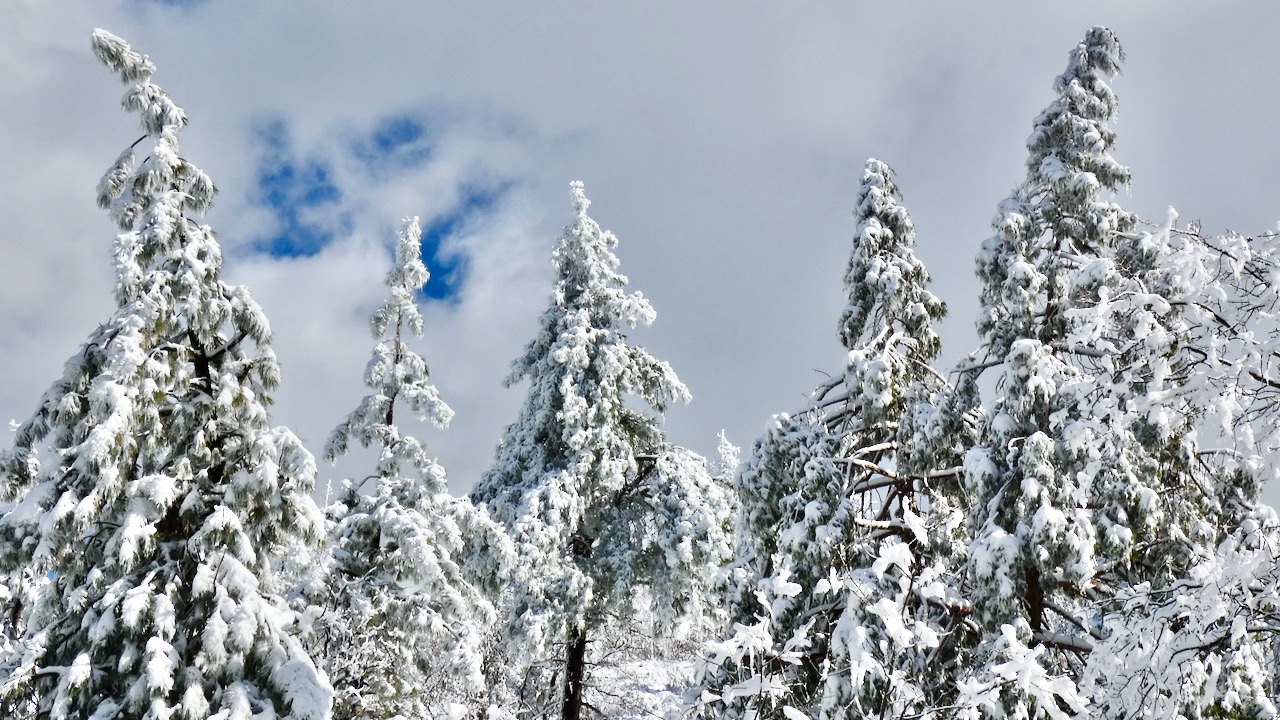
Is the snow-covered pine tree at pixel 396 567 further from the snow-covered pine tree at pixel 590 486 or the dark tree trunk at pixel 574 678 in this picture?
the dark tree trunk at pixel 574 678

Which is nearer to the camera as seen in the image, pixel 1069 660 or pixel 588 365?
pixel 1069 660

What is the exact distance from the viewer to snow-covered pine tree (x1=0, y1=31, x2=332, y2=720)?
880cm

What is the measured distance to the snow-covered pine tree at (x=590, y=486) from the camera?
55.7 feet

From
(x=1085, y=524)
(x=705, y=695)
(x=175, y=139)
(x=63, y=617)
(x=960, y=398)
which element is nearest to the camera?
(x=705, y=695)

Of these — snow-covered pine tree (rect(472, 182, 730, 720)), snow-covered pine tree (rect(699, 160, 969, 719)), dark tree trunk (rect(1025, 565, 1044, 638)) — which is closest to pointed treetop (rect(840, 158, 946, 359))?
snow-covered pine tree (rect(699, 160, 969, 719))

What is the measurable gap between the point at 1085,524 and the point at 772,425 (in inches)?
150

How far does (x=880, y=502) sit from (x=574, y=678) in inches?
376

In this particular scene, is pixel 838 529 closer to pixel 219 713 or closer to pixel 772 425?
pixel 772 425

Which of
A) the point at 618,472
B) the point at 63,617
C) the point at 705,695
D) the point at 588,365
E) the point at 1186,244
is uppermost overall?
the point at 588,365

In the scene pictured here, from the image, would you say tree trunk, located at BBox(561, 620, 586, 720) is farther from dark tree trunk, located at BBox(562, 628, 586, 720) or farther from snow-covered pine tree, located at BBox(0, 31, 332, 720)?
snow-covered pine tree, located at BBox(0, 31, 332, 720)

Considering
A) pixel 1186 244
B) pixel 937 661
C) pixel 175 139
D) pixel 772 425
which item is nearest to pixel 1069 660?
pixel 937 661

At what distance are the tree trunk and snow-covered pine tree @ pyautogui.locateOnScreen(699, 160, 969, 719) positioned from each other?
793cm

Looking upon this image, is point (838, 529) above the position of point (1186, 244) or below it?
below

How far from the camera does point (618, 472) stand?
59.4 feet
